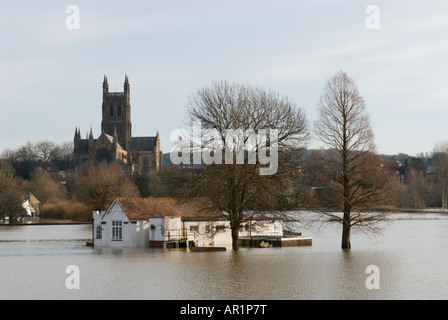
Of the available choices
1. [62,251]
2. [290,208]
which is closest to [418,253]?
[290,208]

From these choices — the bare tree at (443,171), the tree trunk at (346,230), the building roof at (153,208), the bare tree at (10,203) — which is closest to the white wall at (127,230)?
the building roof at (153,208)

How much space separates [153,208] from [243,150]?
37.0 feet

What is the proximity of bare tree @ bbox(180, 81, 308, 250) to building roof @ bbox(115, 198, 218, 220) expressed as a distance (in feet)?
16.5

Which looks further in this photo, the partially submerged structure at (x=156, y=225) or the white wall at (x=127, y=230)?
the white wall at (x=127, y=230)

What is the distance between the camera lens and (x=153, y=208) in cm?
5269

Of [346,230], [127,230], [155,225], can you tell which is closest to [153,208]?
[155,225]

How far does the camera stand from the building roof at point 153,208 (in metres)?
51.4

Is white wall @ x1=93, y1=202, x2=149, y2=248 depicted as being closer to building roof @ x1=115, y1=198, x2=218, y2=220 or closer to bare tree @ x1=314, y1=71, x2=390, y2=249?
building roof @ x1=115, y1=198, x2=218, y2=220

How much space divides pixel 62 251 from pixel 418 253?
1082 inches

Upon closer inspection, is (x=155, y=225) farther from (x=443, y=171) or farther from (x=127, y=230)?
(x=443, y=171)

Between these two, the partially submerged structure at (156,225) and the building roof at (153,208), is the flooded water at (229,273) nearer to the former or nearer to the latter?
the partially submerged structure at (156,225)

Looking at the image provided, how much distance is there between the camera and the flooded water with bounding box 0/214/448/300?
28.1 m
